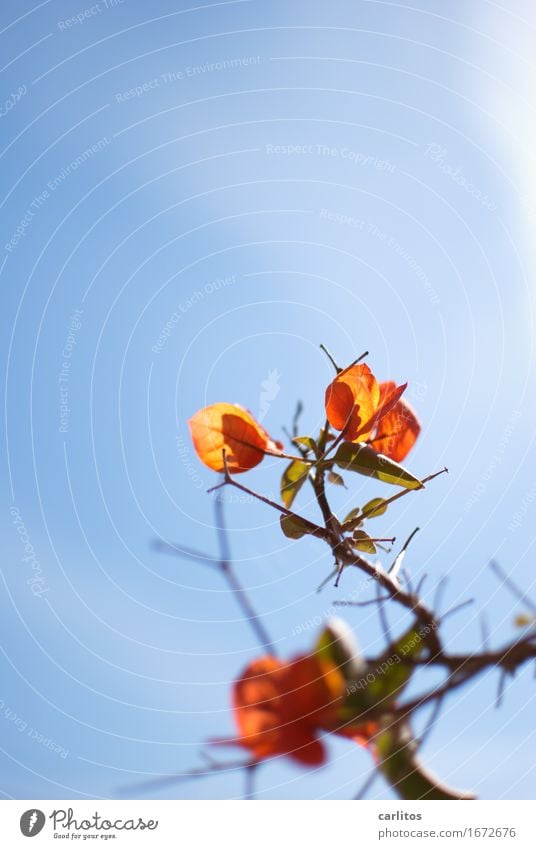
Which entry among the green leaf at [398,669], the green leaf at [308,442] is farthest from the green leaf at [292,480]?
the green leaf at [398,669]

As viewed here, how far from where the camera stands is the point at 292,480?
42 cm

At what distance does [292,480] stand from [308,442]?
1.0 inches

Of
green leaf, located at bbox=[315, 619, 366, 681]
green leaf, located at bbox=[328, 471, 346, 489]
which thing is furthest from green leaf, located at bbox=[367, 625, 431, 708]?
green leaf, located at bbox=[328, 471, 346, 489]

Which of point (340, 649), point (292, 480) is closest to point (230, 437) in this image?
point (292, 480)

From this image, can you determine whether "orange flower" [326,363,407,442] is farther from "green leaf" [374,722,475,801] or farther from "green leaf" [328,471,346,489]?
"green leaf" [374,722,475,801]

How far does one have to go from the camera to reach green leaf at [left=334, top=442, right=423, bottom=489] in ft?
1.27

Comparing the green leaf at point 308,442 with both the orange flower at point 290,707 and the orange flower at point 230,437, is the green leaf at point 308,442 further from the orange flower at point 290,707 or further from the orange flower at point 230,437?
the orange flower at point 290,707

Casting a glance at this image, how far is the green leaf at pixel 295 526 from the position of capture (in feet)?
1.19

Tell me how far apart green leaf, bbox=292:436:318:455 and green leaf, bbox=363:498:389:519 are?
4 centimetres

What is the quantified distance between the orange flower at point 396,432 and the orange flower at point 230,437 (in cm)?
6

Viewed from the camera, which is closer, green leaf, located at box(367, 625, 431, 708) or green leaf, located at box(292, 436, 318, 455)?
green leaf, located at box(367, 625, 431, 708)
